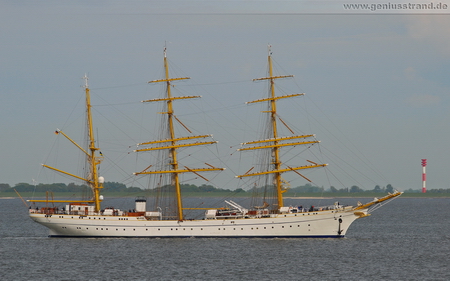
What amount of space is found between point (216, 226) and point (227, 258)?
16.5 meters

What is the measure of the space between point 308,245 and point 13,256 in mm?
30802

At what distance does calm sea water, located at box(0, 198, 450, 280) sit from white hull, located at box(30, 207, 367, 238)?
A: 5.70ft

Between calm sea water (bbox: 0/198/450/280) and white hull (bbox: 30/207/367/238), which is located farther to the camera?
white hull (bbox: 30/207/367/238)

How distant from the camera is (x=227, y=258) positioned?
65.7 meters

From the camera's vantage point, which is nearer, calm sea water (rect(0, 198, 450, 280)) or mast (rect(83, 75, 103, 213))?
A: calm sea water (rect(0, 198, 450, 280))

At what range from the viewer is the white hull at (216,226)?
80.7 meters

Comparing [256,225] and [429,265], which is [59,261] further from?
[429,265]

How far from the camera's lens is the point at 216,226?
82062mm

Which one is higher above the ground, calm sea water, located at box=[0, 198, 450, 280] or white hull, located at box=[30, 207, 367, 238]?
white hull, located at box=[30, 207, 367, 238]

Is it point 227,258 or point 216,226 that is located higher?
point 216,226

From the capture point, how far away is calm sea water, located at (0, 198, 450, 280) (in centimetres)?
5688

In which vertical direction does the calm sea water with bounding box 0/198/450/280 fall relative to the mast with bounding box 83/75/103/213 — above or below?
below

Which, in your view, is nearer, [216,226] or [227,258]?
[227,258]

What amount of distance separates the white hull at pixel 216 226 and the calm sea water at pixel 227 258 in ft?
5.70
